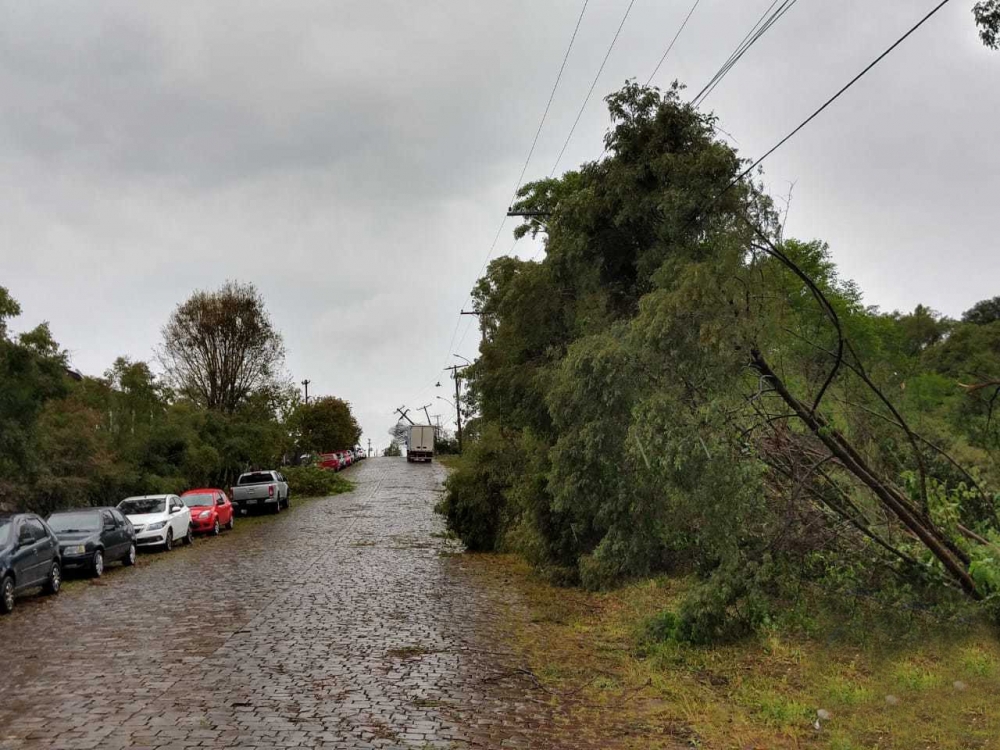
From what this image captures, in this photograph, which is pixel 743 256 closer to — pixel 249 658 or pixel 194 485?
pixel 249 658

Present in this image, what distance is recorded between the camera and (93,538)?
18.5 m

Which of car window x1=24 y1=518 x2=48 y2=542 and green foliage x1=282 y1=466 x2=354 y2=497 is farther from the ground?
green foliage x1=282 y1=466 x2=354 y2=497

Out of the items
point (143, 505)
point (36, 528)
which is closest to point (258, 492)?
point (143, 505)

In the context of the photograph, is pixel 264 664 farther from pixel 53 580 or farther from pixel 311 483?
pixel 311 483

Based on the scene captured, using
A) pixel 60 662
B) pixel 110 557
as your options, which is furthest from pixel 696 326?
pixel 110 557

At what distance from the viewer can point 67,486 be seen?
23.2m

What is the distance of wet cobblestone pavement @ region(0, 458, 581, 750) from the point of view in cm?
727

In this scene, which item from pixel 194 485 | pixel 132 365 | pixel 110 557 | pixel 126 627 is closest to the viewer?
pixel 126 627

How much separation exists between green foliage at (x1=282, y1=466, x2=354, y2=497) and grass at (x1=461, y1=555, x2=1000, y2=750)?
4009 centimetres

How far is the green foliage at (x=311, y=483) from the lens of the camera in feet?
166

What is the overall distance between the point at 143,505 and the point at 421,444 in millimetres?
59208

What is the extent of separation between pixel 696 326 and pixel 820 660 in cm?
Result: 379

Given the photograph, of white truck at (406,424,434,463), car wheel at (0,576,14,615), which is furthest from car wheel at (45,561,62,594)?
white truck at (406,424,434,463)

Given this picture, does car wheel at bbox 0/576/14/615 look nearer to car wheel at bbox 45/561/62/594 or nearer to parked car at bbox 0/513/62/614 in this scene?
parked car at bbox 0/513/62/614
